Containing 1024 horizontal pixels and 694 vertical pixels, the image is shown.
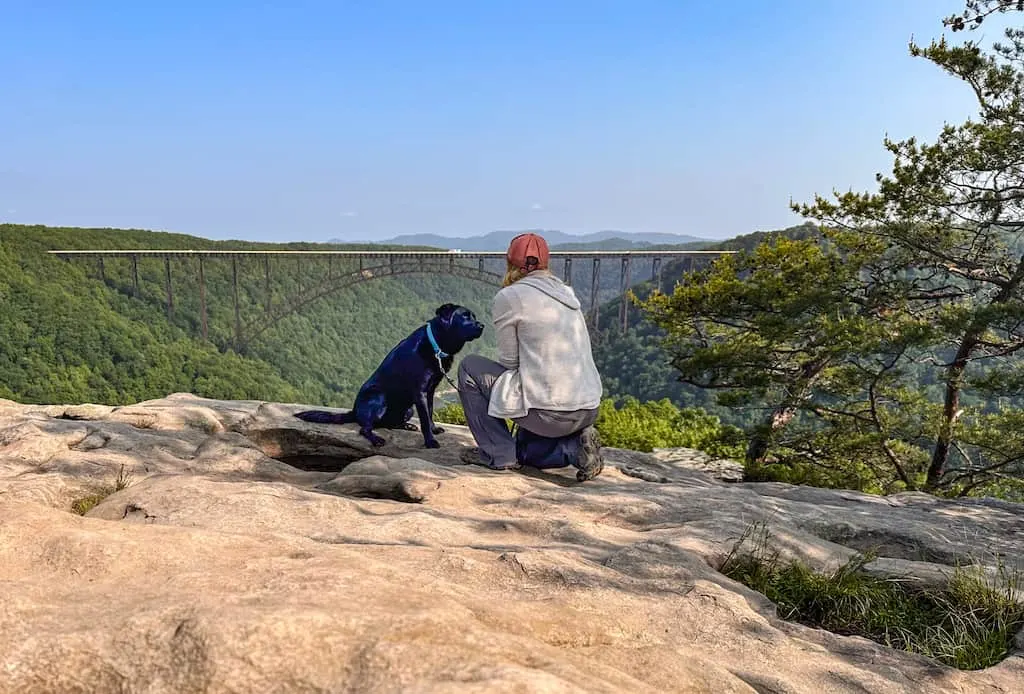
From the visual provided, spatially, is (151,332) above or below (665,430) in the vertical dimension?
below

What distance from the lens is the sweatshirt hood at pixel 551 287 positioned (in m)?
4.64

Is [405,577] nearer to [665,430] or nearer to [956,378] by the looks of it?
[956,378]

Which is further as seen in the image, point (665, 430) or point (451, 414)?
point (665, 430)

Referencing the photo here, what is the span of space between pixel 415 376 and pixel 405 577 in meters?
3.15

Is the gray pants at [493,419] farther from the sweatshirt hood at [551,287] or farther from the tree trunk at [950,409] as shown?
the tree trunk at [950,409]

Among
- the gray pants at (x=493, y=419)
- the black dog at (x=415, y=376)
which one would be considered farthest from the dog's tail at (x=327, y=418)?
the gray pants at (x=493, y=419)

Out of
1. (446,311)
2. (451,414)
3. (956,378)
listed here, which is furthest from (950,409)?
(446,311)

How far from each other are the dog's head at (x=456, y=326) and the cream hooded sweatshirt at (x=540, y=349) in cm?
58

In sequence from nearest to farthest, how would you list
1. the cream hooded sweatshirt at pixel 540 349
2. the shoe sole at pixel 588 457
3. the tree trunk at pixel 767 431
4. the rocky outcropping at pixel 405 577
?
the rocky outcropping at pixel 405 577 → the cream hooded sweatshirt at pixel 540 349 → the shoe sole at pixel 588 457 → the tree trunk at pixel 767 431

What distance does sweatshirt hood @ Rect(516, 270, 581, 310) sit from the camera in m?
4.64

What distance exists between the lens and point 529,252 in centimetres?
479

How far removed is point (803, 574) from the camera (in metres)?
3.18

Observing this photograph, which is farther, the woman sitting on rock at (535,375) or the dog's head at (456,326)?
the dog's head at (456,326)

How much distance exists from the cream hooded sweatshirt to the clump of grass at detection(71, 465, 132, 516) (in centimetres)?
247
